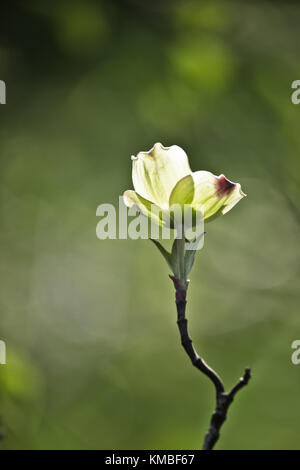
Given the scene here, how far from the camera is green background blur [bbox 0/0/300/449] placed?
219cm

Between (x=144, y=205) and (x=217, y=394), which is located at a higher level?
(x=144, y=205)

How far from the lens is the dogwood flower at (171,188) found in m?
0.55

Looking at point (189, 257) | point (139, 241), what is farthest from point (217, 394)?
point (139, 241)

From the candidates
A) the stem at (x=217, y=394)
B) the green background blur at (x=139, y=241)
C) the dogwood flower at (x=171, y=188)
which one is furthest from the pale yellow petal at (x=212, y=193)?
the green background blur at (x=139, y=241)

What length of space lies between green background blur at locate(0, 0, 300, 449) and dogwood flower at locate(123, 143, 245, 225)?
119 cm

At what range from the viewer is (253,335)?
2590 millimetres

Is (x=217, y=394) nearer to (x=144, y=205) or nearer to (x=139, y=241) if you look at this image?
(x=144, y=205)

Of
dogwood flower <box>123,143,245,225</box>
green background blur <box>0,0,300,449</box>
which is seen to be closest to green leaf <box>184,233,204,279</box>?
dogwood flower <box>123,143,245,225</box>

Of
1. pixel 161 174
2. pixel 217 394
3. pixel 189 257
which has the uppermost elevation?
pixel 161 174

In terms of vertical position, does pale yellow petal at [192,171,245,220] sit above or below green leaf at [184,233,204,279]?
above

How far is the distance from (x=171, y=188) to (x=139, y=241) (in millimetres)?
2578

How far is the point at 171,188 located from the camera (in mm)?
560

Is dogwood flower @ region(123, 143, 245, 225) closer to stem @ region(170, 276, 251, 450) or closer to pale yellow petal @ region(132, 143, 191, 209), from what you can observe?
pale yellow petal @ region(132, 143, 191, 209)

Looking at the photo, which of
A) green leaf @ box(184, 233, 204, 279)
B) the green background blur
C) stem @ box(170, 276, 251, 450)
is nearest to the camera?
stem @ box(170, 276, 251, 450)
